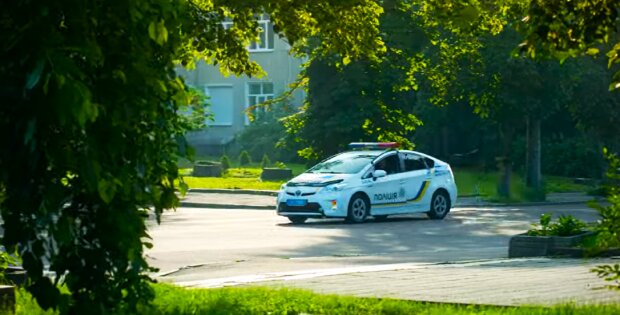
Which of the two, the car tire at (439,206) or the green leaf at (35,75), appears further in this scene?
the car tire at (439,206)

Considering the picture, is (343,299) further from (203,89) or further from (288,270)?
(203,89)

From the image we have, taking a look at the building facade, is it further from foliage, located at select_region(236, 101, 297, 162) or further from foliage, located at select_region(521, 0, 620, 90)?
foliage, located at select_region(521, 0, 620, 90)

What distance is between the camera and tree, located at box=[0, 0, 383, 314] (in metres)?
5.71

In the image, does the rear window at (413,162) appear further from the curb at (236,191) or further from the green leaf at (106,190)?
the green leaf at (106,190)

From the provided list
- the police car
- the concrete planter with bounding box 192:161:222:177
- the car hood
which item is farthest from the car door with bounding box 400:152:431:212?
the concrete planter with bounding box 192:161:222:177

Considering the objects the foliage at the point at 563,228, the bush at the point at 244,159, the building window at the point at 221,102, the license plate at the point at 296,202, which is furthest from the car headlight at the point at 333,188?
the building window at the point at 221,102

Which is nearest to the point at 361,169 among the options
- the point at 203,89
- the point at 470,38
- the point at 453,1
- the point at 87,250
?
the point at 470,38

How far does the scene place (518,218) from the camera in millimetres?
31406

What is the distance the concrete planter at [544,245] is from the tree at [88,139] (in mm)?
10765

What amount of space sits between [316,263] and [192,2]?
4.95 m

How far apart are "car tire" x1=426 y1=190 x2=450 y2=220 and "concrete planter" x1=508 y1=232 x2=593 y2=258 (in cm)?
1166

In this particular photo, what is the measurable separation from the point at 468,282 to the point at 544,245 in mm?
4811

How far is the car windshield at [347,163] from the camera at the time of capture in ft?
93.4

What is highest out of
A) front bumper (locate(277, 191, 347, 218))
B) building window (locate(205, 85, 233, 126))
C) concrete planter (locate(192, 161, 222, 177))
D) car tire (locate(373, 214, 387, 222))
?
building window (locate(205, 85, 233, 126))
